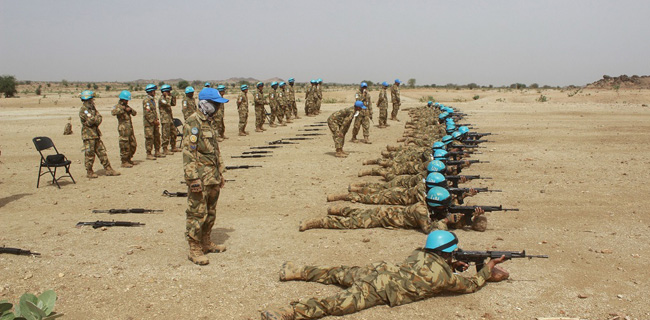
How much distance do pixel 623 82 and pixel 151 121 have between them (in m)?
57.6

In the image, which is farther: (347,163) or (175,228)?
(347,163)

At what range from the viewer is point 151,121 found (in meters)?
12.7

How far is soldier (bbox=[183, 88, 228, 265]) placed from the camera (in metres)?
5.45

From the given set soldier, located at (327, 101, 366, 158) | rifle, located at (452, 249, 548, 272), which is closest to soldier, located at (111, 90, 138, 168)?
soldier, located at (327, 101, 366, 158)

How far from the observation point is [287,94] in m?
24.5

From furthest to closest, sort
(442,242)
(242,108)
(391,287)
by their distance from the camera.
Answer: (242,108) < (442,242) < (391,287)

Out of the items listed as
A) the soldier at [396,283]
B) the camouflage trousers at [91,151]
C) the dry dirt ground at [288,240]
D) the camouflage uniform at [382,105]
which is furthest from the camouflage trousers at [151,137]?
the camouflage uniform at [382,105]

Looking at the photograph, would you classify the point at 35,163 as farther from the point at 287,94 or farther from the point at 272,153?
the point at 287,94

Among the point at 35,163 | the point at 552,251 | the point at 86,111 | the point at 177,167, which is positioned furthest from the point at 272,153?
the point at 552,251

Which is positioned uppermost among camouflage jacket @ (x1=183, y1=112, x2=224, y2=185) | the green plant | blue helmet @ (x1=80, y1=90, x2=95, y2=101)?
blue helmet @ (x1=80, y1=90, x2=95, y2=101)

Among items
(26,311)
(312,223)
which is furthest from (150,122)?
(26,311)

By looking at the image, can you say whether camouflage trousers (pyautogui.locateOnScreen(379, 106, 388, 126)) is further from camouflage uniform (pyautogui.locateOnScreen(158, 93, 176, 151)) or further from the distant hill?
the distant hill

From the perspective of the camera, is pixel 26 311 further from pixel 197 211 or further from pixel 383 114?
pixel 383 114

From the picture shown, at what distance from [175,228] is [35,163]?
26.6 feet
